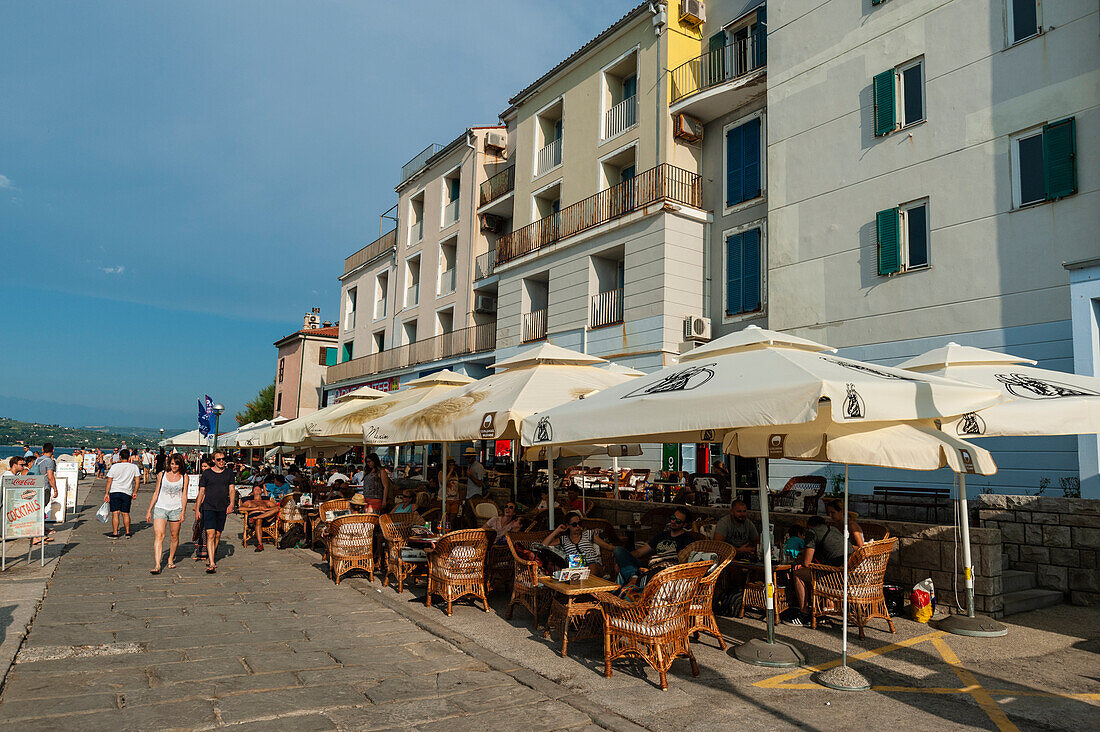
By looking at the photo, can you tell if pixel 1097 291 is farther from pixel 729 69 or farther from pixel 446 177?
pixel 446 177

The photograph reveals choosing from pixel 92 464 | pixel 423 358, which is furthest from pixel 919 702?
pixel 92 464

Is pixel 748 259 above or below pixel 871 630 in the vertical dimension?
above

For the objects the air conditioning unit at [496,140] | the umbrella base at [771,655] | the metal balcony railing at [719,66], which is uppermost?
the air conditioning unit at [496,140]

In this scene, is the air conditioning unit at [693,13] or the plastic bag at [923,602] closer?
the plastic bag at [923,602]

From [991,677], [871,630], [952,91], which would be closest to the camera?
[991,677]

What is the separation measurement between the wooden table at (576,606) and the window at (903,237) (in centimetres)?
969

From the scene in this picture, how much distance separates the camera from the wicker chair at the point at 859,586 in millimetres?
7121

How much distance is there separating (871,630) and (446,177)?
24.7m

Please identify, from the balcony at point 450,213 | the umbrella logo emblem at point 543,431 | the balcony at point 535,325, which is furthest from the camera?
the balcony at point 450,213

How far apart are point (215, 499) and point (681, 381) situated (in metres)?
7.80

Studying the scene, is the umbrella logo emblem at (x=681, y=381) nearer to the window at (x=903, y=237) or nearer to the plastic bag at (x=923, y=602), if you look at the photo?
the plastic bag at (x=923, y=602)

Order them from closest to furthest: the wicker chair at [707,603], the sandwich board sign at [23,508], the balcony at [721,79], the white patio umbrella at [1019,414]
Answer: the wicker chair at [707,603], the white patio umbrella at [1019,414], the sandwich board sign at [23,508], the balcony at [721,79]

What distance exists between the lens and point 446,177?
94.1 ft

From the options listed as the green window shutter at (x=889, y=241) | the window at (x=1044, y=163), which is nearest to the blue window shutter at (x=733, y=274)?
the green window shutter at (x=889, y=241)
